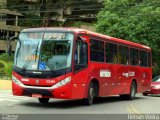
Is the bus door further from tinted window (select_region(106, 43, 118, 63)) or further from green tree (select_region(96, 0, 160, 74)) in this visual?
green tree (select_region(96, 0, 160, 74))

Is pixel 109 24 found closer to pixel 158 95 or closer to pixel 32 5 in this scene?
pixel 158 95

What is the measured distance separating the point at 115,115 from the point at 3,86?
19040 millimetres

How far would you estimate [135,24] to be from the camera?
41.6 m

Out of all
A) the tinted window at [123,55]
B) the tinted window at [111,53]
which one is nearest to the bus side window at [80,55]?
the tinted window at [111,53]

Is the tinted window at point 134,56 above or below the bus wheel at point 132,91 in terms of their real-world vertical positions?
above

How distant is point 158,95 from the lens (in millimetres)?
31031

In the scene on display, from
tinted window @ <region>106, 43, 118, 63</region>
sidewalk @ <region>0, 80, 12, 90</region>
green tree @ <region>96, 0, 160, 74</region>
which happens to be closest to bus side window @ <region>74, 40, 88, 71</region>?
tinted window @ <region>106, 43, 118, 63</region>

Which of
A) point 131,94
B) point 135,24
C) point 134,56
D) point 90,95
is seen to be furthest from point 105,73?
point 135,24

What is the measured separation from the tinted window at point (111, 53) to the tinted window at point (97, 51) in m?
0.63

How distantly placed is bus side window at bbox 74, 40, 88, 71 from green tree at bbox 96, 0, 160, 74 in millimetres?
22023

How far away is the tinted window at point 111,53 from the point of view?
834 inches

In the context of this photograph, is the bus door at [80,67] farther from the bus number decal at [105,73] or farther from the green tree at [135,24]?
the green tree at [135,24]

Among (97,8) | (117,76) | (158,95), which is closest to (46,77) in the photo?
(117,76)

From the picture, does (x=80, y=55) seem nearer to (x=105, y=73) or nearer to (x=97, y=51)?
(x=97, y=51)
